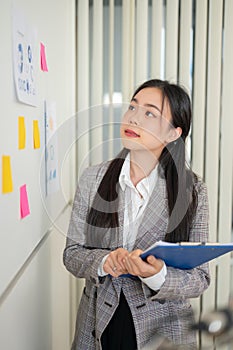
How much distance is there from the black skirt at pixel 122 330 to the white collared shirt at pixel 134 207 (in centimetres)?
13

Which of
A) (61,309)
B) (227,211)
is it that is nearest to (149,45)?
(227,211)

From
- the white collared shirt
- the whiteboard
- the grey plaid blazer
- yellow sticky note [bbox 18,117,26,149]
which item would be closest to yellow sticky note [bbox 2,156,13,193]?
the whiteboard

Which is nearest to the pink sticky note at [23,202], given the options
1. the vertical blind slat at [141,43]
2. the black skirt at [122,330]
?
the black skirt at [122,330]

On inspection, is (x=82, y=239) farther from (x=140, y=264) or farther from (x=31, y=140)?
(x=31, y=140)

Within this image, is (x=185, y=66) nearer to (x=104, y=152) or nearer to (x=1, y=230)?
(x=104, y=152)

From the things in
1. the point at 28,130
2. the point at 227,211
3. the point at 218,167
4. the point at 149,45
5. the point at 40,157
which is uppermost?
the point at 149,45

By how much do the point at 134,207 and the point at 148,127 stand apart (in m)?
0.24

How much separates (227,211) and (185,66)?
2.34ft

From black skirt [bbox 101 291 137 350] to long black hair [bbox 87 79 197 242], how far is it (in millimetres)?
244

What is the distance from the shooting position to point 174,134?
5.30 ft

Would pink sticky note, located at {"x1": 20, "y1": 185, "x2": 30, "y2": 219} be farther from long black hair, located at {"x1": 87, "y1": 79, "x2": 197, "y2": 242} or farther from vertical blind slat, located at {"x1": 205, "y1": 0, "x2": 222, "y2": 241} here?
vertical blind slat, located at {"x1": 205, "y1": 0, "x2": 222, "y2": 241}

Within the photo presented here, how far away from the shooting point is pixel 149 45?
2680 mm

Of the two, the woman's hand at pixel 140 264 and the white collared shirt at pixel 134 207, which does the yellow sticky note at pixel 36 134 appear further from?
the woman's hand at pixel 140 264

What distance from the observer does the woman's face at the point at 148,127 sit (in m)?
1.49
